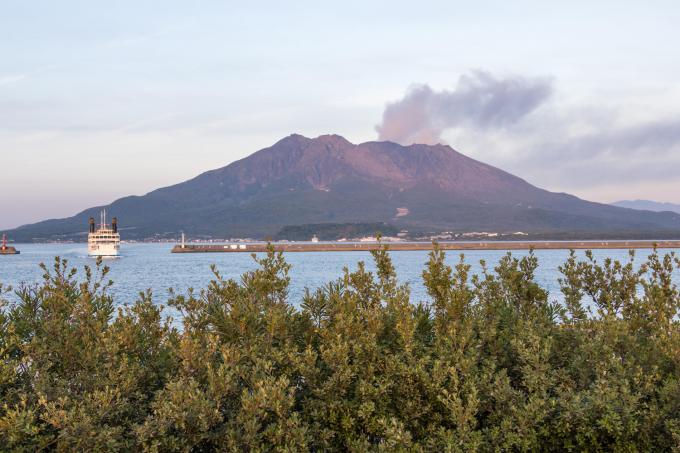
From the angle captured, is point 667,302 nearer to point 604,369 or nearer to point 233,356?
point 604,369

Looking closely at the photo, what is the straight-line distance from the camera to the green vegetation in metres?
6.92

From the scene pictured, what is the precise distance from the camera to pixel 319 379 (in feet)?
25.8

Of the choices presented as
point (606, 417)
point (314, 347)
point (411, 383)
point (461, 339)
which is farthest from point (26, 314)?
point (606, 417)

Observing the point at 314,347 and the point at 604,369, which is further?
the point at 314,347

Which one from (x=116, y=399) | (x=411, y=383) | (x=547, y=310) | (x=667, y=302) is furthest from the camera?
(x=667, y=302)

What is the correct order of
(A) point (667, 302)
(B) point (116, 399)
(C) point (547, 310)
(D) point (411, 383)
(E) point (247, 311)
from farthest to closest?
(A) point (667, 302) → (C) point (547, 310) → (E) point (247, 311) → (D) point (411, 383) → (B) point (116, 399)

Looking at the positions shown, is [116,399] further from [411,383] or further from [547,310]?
[547,310]

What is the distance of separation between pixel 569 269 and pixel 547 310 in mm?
1565

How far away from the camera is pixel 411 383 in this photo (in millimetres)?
7887

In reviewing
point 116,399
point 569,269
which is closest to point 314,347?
point 116,399

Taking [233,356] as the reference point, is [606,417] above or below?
below

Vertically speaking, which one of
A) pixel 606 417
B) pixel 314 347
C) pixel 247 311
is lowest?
pixel 606 417

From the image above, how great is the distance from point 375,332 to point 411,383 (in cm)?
86

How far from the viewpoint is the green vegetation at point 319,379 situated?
6.92 meters
